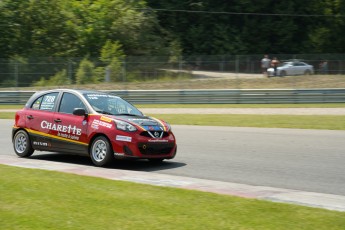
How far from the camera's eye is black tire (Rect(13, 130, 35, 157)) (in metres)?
12.7

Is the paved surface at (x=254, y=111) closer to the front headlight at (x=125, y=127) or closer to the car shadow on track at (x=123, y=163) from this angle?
the car shadow on track at (x=123, y=163)

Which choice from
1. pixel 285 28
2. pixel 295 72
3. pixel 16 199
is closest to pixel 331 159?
pixel 16 199

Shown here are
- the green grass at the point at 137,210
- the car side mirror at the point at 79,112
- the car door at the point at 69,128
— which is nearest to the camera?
the green grass at the point at 137,210

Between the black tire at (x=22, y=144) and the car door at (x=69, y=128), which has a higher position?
the car door at (x=69, y=128)

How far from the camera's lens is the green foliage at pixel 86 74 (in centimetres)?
3338

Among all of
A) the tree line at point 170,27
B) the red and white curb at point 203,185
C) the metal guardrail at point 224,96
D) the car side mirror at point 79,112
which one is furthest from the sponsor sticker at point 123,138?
the tree line at point 170,27

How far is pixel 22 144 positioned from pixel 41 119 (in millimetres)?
810

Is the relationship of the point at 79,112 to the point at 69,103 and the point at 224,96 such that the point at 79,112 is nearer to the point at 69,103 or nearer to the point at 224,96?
the point at 69,103

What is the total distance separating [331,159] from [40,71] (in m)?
24.5

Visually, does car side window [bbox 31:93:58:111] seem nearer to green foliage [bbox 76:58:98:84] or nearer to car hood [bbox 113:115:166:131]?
car hood [bbox 113:115:166:131]

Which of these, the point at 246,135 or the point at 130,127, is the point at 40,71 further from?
the point at 130,127

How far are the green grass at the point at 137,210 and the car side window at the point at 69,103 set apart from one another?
3.73 metres

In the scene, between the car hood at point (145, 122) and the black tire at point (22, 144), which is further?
the black tire at point (22, 144)

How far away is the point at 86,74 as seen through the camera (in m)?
33.4
